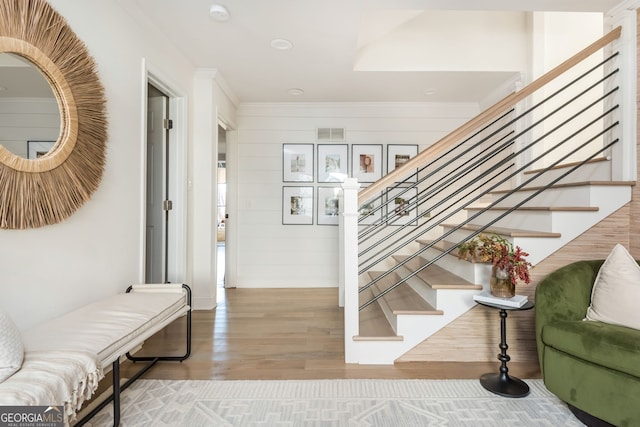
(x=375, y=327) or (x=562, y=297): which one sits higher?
(x=562, y=297)

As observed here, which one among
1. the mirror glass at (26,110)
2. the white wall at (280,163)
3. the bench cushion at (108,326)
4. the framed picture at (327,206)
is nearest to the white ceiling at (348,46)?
the white wall at (280,163)

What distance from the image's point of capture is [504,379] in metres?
1.98

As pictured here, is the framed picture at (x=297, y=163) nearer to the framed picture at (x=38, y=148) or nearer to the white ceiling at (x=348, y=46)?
the white ceiling at (x=348, y=46)

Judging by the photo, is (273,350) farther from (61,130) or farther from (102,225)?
(61,130)

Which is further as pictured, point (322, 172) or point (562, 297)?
point (322, 172)

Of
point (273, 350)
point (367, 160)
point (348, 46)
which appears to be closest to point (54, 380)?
point (273, 350)

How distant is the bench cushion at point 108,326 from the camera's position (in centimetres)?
133

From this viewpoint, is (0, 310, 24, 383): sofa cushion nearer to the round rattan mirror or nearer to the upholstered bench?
the upholstered bench

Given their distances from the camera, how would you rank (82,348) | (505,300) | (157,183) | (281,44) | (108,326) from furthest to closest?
(157,183) → (281,44) → (505,300) → (108,326) → (82,348)

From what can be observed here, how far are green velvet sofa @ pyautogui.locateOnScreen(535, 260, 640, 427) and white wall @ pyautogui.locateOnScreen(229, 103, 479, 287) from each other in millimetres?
2958

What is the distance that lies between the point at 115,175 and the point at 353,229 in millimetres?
1624

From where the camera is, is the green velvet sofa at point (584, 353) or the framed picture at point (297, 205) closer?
the green velvet sofa at point (584, 353)

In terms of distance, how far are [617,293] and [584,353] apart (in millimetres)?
383

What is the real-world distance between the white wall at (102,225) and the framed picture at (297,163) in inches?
80.9
